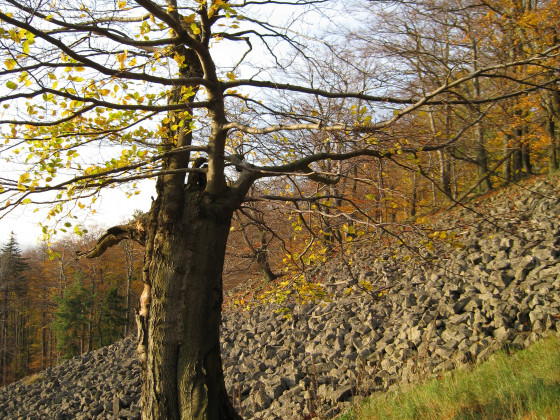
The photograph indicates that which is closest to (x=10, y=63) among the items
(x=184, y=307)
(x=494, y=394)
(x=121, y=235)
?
(x=121, y=235)

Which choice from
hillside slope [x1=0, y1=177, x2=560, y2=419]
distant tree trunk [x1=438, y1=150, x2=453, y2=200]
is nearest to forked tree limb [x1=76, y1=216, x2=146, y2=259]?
hillside slope [x1=0, y1=177, x2=560, y2=419]

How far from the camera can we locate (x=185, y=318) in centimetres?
337

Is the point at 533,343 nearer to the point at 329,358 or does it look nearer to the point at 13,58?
the point at 329,358

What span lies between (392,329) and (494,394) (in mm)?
4258

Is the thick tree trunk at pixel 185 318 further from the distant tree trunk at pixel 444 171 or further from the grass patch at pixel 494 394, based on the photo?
the distant tree trunk at pixel 444 171

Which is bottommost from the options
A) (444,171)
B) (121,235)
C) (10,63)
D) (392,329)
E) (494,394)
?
(392,329)

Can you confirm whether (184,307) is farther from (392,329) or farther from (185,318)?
(392,329)

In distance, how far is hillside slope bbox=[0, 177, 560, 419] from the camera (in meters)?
6.01

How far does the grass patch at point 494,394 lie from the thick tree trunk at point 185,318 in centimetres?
184

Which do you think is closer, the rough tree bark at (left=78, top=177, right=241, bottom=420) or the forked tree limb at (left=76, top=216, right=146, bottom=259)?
the rough tree bark at (left=78, top=177, right=241, bottom=420)

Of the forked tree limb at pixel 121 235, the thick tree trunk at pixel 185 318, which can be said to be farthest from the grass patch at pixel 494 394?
the forked tree limb at pixel 121 235

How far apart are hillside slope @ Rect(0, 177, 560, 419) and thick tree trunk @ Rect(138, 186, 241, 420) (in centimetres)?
143

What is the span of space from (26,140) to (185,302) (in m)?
1.94

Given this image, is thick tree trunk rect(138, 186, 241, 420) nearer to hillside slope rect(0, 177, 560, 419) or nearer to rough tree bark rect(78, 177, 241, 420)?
rough tree bark rect(78, 177, 241, 420)
